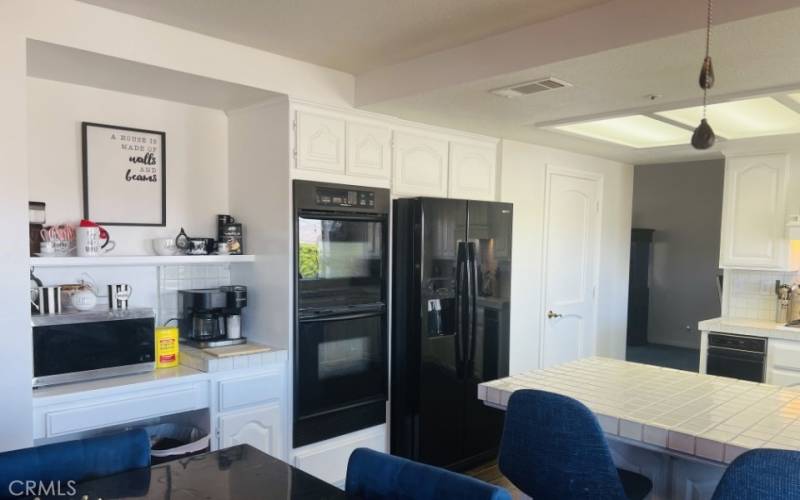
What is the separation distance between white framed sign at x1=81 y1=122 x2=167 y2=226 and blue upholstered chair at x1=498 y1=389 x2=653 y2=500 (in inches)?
90.1

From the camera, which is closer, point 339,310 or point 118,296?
point 118,296

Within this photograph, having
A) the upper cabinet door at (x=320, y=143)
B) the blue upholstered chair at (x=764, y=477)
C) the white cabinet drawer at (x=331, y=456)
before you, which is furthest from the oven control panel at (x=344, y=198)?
the blue upholstered chair at (x=764, y=477)

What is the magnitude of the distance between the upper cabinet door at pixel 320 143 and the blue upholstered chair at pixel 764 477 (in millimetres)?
2405

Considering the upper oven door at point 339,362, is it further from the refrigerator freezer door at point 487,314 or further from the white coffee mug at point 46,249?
the white coffee mug at point 46,249

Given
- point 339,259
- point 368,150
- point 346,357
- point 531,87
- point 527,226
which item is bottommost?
point 346,357

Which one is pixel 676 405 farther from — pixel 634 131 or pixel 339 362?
pixel 634 131

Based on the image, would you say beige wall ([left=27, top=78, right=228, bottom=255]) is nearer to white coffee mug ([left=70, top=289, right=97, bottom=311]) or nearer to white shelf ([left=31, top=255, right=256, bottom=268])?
white shelf ([left=31, top=255, right=256, bottom=268])

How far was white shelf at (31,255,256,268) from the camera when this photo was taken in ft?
8.32

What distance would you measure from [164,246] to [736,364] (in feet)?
13.3

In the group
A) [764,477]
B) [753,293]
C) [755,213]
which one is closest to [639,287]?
[753,293]

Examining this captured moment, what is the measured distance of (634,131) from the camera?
447 centimetres

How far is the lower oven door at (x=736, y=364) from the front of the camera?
409cm

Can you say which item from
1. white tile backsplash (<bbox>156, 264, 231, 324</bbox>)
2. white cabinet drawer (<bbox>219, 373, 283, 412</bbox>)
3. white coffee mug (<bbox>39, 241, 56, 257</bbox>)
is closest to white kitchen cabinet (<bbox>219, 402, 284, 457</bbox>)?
white cabinet drawer (<bbox>219, 373, 283, 412</bbox>)

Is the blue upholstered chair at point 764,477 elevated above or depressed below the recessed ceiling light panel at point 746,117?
below
